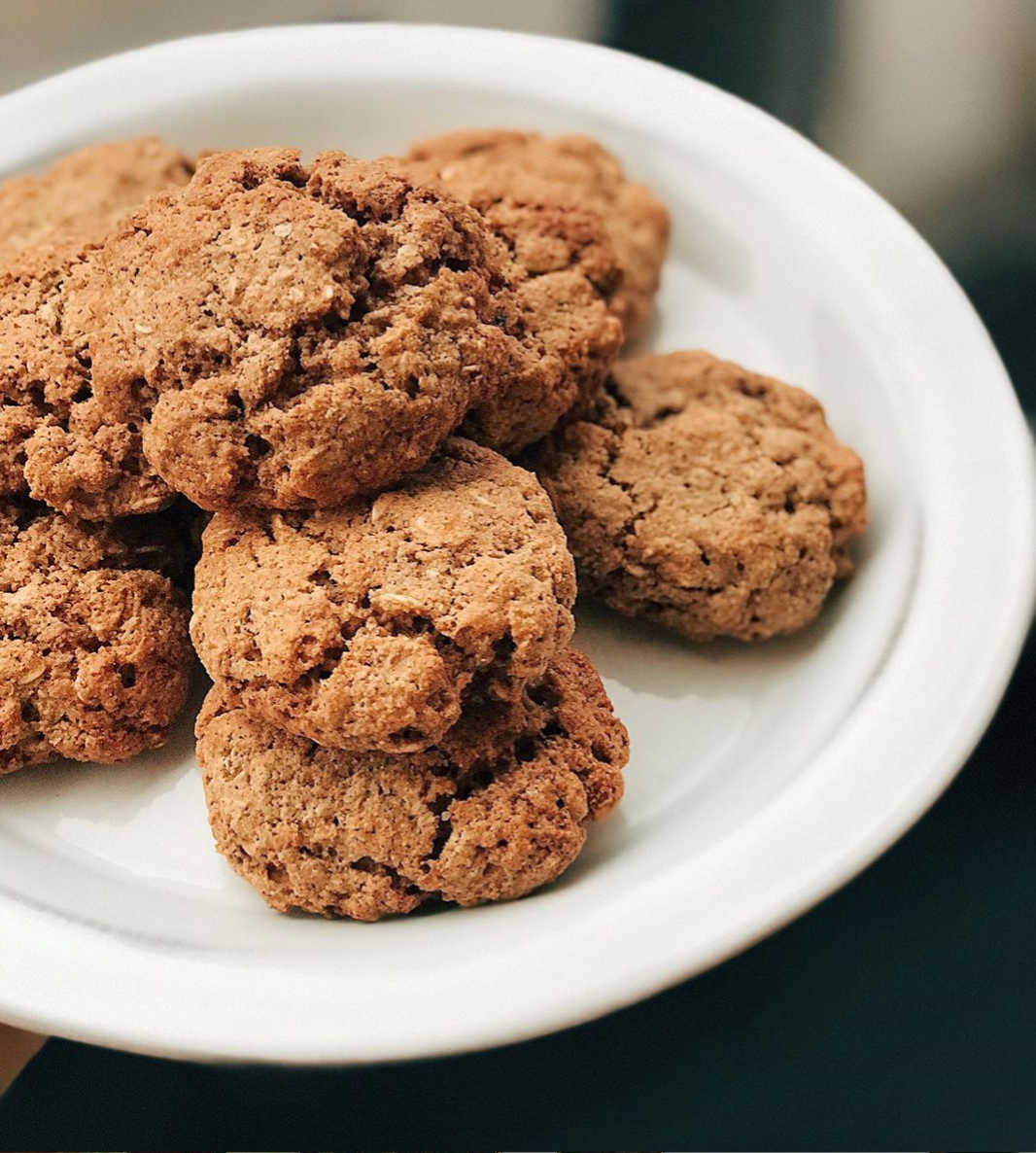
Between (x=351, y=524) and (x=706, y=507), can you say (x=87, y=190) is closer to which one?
(x=351, y=524)

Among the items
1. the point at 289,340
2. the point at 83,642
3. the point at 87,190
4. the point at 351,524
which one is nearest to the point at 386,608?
the point at 351,524

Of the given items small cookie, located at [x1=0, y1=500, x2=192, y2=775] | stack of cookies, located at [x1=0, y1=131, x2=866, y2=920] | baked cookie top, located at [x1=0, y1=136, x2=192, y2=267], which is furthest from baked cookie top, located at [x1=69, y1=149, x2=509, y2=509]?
baked cookie top, located at [x1=0, y1=136, x2=192, y2=267]

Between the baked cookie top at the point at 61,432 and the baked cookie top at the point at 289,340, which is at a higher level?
the baked cookie top at the point at 289,340

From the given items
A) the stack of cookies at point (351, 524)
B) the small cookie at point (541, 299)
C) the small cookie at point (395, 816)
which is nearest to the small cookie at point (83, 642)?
the stack of cookies at point (351, 524)

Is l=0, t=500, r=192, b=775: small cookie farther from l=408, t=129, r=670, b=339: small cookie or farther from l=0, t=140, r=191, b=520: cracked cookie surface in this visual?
l=408, t=129, r=670, b=339: small cookie

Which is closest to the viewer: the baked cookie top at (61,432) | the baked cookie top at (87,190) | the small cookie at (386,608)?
the small cookie at (386,608)

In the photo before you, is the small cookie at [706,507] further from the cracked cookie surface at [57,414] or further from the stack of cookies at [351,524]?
the cracked cookie surface at [57,414]

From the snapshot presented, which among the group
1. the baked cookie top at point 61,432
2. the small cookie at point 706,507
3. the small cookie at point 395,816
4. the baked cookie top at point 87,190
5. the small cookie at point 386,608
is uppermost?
the baked cookie top at point 87,190
